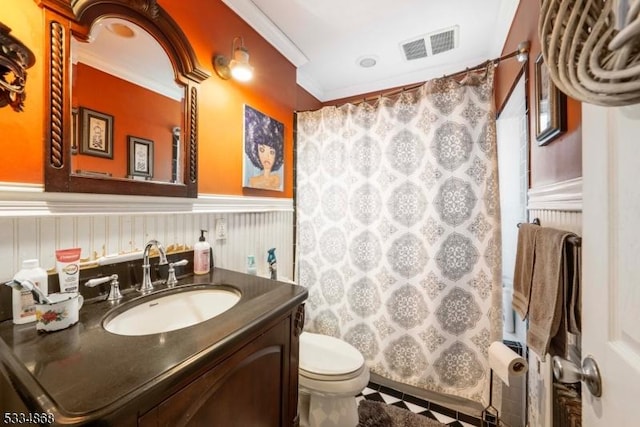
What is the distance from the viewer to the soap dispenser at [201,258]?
1286mm

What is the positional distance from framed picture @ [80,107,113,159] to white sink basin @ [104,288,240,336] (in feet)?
1.92

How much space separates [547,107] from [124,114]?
1.65 metres

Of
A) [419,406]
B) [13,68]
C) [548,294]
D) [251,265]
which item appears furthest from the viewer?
[419,406]

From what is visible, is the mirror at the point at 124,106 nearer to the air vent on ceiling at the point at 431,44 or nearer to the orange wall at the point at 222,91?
the orange wall at the point at 222,91

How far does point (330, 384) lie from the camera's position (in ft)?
4.14

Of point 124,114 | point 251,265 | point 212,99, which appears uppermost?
point 212,99

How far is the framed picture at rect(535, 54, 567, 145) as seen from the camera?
36.2 inches

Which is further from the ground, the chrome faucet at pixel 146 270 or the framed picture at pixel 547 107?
the framed picture at pixel 547 107

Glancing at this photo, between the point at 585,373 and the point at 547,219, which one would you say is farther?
the point at 547,219

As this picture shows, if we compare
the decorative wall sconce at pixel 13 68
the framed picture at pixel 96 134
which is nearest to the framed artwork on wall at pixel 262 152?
the framed picture at pixel 96 134

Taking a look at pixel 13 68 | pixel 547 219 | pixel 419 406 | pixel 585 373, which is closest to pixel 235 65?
pixel 13 68

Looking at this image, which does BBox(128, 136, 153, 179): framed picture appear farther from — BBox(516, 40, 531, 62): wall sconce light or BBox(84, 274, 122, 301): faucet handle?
BBox(516, 40, 531, 62): wall sconce light

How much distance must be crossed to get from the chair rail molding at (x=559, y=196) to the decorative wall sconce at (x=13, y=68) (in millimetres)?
1659

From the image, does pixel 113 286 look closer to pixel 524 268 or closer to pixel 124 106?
pixel 124 106
